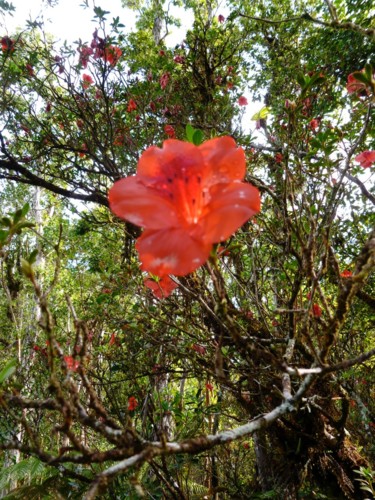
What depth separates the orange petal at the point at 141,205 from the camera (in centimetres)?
81

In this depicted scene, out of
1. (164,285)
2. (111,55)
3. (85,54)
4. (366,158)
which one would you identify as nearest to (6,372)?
(164,285)

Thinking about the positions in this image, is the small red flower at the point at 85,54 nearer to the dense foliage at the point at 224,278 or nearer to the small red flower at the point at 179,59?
the dense foliage at the point at 224,278

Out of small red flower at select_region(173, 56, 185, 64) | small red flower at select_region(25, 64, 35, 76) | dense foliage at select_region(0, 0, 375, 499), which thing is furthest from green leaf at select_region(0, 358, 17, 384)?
small red flower at select_region(173, 56, 185, 64)

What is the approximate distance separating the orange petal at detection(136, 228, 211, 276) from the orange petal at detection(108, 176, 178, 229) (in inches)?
1.0

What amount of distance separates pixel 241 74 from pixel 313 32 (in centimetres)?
128

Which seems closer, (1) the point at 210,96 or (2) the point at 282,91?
(1) the point at 210,96

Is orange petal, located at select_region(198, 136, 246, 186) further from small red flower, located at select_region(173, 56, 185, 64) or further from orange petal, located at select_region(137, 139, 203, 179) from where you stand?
small red flower, located at select_region(173, 56, 185, 64)

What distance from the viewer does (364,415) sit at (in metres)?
2.89

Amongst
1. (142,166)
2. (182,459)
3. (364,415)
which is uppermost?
(142,166)

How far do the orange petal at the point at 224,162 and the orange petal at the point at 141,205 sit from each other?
14 cm

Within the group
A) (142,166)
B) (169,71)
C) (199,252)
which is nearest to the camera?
(199,252)

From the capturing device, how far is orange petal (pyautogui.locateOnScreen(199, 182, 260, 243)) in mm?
753

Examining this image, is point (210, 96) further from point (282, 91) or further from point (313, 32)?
point (313, 32)

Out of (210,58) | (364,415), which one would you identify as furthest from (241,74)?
(364,415)
